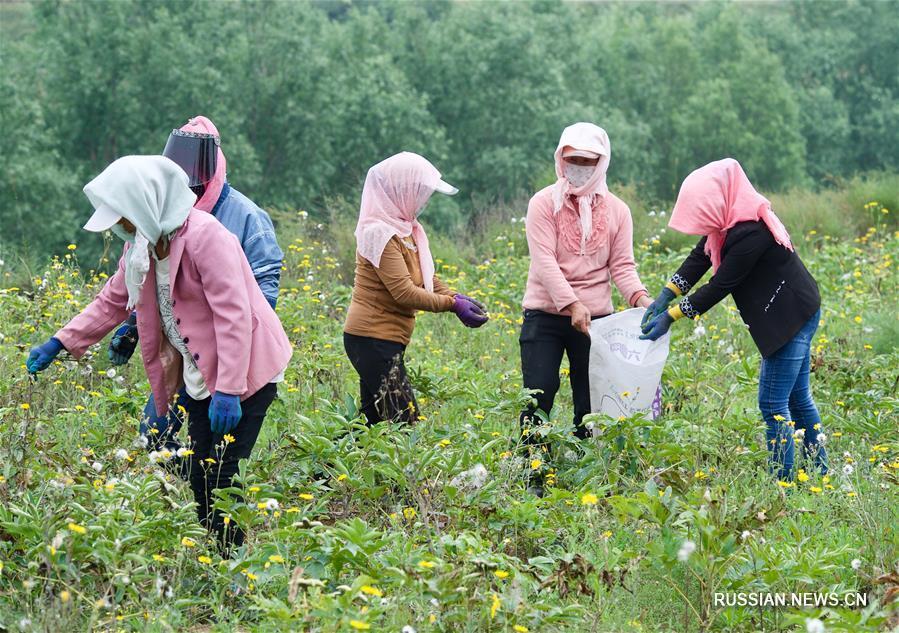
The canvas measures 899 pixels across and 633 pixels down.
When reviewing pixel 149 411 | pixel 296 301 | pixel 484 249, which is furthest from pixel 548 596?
pixel 484 249

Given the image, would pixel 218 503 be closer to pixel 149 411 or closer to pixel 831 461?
pixel 149 411

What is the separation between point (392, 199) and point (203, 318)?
3.88 feet

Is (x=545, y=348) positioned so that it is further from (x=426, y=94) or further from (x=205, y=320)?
(x=426, y=94)

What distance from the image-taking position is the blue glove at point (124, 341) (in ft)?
13.5

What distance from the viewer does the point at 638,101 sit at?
4091 cm

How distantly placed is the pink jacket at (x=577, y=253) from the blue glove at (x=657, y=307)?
0.10m

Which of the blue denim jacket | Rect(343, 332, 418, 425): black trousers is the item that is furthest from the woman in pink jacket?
Rect(343, 332, 418, 425): black trousers

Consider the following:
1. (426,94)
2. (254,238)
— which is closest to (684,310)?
(254,238)

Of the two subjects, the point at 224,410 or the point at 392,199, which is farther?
the point at 392,199

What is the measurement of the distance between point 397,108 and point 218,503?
27.5 m

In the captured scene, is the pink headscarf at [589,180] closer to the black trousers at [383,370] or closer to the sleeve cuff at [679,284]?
the sleeve cuff at [679,284]

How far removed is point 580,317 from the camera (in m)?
4.56
